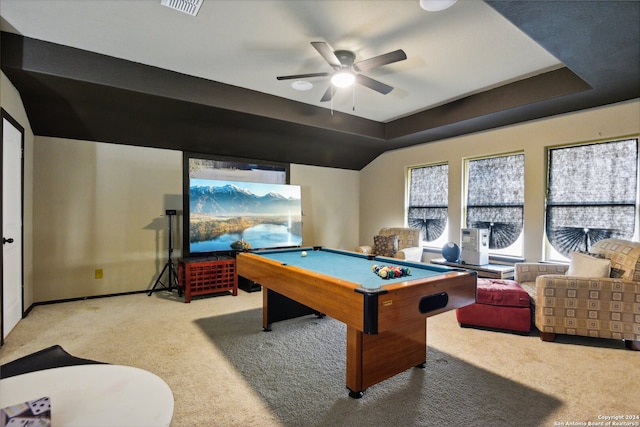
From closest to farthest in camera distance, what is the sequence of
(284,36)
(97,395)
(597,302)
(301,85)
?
(97,395)
(284,36)
(597,302)
(301,85)

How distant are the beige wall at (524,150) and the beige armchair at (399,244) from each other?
49 cm

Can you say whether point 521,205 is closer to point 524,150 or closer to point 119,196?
point 524,150

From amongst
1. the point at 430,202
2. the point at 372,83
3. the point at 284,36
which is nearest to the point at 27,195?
the point at 284,36

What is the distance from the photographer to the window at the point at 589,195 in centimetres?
343

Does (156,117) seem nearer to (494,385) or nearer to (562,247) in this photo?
(494,385)

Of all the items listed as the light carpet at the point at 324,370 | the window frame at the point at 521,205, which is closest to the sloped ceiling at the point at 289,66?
the window frame at the point at 521,205

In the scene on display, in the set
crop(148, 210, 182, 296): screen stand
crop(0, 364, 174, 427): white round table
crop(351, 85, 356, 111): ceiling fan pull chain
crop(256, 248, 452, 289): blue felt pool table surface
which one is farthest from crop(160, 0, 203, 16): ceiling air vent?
crop(148, 210, 182, 296): screen stand

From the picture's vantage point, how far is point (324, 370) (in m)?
2.33

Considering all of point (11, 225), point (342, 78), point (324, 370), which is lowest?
point (324, 370)

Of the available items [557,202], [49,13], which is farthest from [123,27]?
[557,202]

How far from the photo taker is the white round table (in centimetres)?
92

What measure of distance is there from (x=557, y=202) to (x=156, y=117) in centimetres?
511

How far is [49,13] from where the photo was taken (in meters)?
2.34

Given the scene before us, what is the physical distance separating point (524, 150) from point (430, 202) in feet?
5.27
